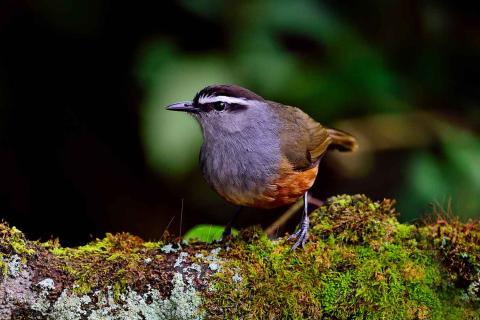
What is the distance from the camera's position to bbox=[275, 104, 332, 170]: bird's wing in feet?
13.9

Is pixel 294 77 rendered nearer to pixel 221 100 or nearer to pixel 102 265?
pixel 221 100

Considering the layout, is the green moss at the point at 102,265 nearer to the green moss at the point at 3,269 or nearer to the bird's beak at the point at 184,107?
the green moss at the point at 3,269

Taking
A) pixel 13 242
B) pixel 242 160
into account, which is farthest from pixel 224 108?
pixel 13 242

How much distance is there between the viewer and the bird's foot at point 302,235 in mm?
3590

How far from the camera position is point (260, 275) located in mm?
3375

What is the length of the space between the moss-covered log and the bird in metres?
0.35

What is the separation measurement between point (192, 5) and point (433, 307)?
3597mm

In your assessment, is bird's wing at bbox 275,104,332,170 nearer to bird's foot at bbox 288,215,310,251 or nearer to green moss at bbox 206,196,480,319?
bird's foot at bbox 288,215,310,251

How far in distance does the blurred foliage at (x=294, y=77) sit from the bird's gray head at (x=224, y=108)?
4.98 ft

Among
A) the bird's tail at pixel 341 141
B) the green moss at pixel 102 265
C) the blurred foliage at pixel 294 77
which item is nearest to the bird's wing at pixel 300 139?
the bird's tail at pixel 341 141

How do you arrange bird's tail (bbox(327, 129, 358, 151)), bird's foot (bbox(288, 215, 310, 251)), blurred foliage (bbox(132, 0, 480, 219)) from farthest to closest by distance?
blurred foliage (bbox(132, 0, 480, 219)) → bird's tail (bbox(327, 129, 358, 151)) → bird's foot (bbox(288, 215, 310, 251))

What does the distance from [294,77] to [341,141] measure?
1.04 meters

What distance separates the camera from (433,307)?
340 cm

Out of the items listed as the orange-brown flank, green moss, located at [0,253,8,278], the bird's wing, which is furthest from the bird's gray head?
green moss, located at [0,253,8,278]
